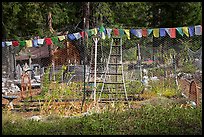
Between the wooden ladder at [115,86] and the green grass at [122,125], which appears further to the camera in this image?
the wooden ladder at [115,86]

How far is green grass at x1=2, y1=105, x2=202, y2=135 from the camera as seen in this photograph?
623 cm

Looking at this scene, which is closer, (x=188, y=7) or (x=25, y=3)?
(x=25, y=3)

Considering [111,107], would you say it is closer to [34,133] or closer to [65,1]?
[34,133]

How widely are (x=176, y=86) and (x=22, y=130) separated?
7.37 m

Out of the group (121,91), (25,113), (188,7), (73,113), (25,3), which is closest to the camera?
(73,113)

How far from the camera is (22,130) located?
6.32 meters

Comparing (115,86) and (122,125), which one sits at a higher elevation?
(115,86)

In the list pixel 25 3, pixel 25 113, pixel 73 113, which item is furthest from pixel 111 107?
pixel 25 3

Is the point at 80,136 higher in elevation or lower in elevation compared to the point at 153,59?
lower

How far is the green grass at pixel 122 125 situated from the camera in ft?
20.5

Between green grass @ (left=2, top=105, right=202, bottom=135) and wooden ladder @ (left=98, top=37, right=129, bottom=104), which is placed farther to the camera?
wooden ladder @ (left=98, top=37, right=129, bottom=104)

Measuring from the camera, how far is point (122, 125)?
657 cm

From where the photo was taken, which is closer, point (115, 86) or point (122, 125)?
point (122, 125)

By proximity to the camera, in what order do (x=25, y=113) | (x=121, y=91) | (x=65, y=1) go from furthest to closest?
(x=65, y=1)
(x=121, y=91)
(x=25, y=113)
